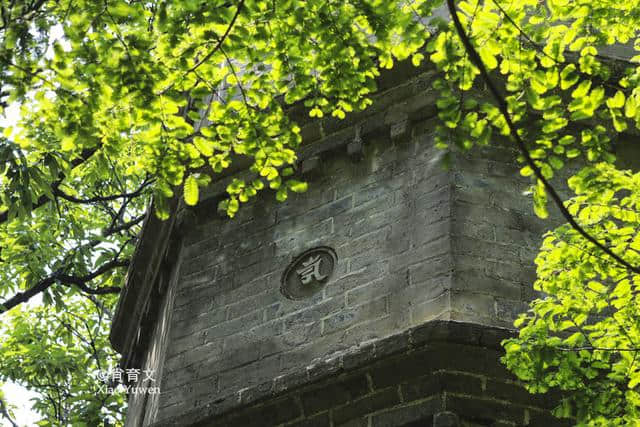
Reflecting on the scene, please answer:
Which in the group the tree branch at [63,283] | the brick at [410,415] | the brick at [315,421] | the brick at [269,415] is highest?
the tree branch at [63,283]

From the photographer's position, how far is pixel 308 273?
27.2ft

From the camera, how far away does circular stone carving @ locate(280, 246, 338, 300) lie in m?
8.16

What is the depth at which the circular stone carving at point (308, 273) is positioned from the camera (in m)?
8.16

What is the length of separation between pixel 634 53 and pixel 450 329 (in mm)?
3916

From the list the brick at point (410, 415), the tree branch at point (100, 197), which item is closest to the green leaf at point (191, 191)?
the brick at point (410, 415)

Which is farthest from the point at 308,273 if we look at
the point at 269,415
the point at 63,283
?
the point at 63,283

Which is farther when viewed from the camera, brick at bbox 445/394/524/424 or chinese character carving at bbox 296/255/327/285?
chinese character carving at bbox 296/255/327/285

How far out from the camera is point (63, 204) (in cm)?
1202

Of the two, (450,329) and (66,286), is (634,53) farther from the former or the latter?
(66,286)

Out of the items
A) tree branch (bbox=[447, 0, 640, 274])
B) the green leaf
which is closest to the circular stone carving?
the green leaf

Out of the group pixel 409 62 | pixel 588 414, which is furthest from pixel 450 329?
pixel 409 62

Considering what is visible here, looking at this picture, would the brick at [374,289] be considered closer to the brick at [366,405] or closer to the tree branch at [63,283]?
the brick at [366,405]

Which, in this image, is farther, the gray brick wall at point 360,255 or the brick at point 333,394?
the gray brick wall at point 360,255

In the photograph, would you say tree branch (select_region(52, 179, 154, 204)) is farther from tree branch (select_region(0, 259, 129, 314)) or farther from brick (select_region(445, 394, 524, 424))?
brick (select_region(445, 394, 524, 424))
